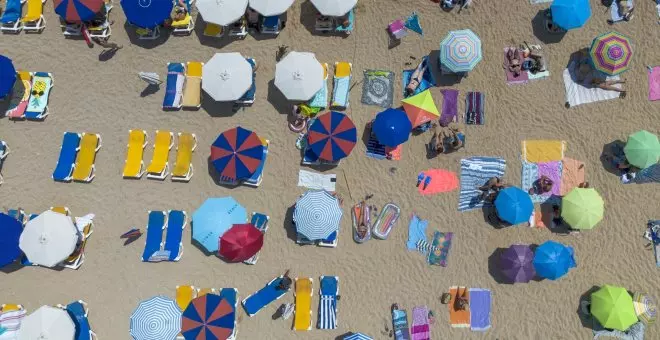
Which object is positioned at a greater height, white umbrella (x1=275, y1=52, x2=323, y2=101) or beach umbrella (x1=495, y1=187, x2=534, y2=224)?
white umbrella (x1=275, y1=52, x2=323, y2=101)

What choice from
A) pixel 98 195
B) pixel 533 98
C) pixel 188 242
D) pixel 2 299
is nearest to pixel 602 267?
pixel 533 98

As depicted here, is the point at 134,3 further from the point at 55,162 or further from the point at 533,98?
the point at 533,98

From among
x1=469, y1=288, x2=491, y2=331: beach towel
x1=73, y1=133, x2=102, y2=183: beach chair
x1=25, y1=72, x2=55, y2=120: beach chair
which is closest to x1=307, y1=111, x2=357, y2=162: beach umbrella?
x1=469, y1=288, x2=491, y2=331: beach towel

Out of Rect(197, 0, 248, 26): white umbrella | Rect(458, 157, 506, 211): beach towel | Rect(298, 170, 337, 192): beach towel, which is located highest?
Rect(197, 0, 248, 26): white umbrella

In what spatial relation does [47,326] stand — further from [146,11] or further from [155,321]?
[146,11]

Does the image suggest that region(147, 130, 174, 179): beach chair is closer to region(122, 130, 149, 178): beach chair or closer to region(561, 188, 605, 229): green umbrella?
region(122, 130, 149, 178): beach chair

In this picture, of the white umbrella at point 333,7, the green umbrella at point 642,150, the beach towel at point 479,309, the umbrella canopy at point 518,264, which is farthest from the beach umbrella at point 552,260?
the white umbrella at point 333,7
